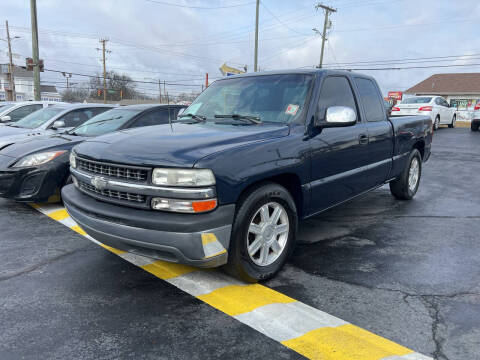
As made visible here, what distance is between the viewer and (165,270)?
3.40 meters

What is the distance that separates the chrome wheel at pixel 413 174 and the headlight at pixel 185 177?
4.35 meters

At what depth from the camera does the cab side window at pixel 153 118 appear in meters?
6.10

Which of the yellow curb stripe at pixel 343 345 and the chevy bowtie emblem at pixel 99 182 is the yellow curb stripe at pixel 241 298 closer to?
the yellow curb stripe at pixel 343 345

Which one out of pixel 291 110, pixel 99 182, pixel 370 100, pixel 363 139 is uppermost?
pixel 370 100

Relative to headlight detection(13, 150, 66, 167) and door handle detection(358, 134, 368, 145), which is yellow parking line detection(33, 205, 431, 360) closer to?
door handle detection(358, 134, 368, 145)

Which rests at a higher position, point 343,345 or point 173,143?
point 173,143

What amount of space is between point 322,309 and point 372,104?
9.83ft

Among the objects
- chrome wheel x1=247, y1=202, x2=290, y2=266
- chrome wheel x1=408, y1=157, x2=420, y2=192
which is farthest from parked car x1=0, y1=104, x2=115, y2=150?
chrome wheel x1=408, y1=157, x2=420, y2=192

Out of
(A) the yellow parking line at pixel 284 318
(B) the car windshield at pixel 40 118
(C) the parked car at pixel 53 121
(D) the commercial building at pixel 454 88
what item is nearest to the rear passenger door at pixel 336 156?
(A) the yellow parking line at pixel 284 318

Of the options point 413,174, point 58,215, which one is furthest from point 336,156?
point 58,215

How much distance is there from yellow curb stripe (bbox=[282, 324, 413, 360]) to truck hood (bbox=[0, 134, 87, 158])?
431 cm

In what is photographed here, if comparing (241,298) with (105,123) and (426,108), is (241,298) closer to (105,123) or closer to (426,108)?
(105,123)

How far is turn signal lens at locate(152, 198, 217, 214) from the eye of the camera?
257 cm

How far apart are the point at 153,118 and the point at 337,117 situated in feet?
12.2
